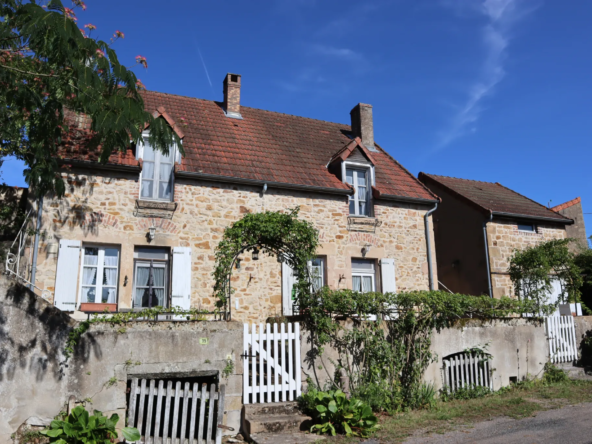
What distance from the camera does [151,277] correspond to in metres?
10.5

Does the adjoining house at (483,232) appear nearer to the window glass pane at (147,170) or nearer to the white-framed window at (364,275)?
the white-framed window at (364,275)

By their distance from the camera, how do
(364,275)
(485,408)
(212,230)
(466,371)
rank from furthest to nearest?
(364,275) < (212,230) < (466,371) < (485,408)

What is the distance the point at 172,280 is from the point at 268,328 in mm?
3450

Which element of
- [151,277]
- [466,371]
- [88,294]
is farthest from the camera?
[151,277]

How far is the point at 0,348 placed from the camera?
6254 mm

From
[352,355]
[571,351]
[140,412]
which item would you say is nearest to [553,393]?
[571,351]

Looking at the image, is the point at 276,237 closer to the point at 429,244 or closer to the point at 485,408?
the point at 485,408

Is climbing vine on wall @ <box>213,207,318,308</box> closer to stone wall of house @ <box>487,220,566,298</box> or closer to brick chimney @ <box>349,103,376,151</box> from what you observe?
brick chimney @ <box>349,103,376,151</box>

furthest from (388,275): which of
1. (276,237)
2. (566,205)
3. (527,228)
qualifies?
(566,205)

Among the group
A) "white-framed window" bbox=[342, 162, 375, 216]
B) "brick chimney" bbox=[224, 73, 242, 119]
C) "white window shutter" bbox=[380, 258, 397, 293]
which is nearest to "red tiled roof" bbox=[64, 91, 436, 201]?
"brick chimney" bbox=[224, 73, 242, 119]

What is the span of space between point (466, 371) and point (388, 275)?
3.70 m

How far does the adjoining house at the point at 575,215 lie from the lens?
59.0 ft

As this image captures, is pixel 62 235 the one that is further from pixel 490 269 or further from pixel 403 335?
pixel 490 269

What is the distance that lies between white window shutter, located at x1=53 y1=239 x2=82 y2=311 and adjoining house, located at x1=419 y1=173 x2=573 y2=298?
11204 millimetres
